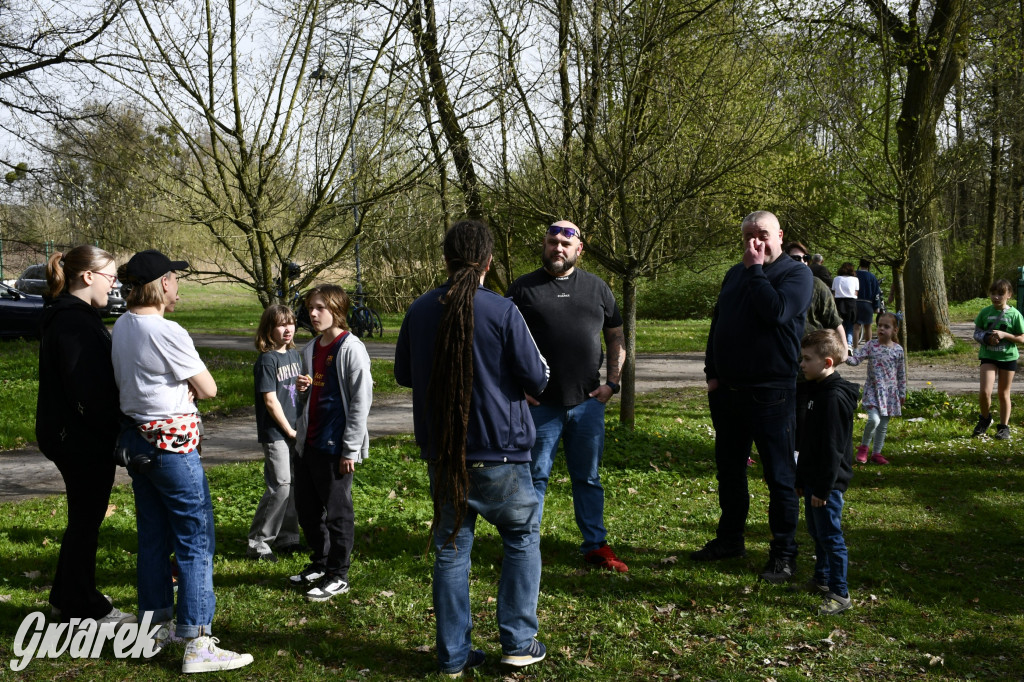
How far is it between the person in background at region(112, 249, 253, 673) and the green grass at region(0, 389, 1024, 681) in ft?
0.88

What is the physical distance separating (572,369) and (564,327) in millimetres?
265

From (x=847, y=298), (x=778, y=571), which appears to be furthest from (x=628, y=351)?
(x=847, y=298)

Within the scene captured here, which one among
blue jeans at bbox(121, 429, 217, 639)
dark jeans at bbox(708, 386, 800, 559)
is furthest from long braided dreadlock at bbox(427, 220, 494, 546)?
dark jeans at bbox(708, 386, 800, 559)

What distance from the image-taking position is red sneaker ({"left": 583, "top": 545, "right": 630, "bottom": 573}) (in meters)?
5.45

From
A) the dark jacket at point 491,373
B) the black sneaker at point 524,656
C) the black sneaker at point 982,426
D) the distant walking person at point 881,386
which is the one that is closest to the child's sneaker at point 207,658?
the black sneaker at point 524,656

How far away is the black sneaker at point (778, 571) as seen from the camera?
5.23m

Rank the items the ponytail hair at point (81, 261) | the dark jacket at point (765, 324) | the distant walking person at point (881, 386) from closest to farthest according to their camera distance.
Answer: the ponytail hair at point (81, 261) → the dark jacket at point (765, 324) → the distant walking person at point (881, 386)

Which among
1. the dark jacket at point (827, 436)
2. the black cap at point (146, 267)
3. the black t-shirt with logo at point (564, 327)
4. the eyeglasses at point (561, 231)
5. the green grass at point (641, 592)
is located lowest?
the green grass at point (641, 592)

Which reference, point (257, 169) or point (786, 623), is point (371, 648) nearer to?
point (786, 623)

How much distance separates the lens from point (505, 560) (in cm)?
Answer: 391

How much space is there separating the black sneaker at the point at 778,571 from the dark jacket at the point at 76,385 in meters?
3.85

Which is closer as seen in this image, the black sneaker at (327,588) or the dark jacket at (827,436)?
the dark jacket at (827,436)

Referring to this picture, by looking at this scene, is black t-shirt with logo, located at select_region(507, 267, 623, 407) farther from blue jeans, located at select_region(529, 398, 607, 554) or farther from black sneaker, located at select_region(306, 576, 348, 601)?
black sneaker, located at select_region(306, 576, 348, 601)

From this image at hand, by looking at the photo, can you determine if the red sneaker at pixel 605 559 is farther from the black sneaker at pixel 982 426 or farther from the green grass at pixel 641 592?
the black sneaker at pixel 982 426
